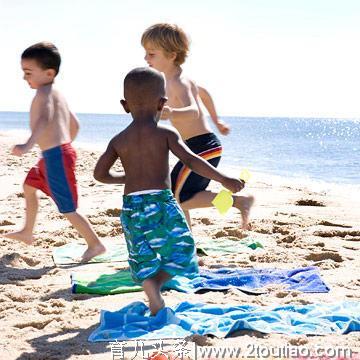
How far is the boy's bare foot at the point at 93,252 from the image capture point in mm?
4809

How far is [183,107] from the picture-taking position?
4.73 m

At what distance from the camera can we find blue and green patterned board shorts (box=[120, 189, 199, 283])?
341 centimetres

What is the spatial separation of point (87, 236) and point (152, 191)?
151 cm

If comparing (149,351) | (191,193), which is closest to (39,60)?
(191,193)

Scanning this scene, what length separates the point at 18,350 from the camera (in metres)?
2.96

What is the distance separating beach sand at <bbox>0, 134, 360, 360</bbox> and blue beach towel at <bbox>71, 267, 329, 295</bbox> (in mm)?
71

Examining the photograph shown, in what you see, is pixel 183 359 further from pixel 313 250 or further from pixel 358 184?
pixel 358 184

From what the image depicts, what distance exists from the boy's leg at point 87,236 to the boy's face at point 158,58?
4.09 ft

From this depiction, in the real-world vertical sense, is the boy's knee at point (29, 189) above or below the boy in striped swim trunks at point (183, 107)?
below

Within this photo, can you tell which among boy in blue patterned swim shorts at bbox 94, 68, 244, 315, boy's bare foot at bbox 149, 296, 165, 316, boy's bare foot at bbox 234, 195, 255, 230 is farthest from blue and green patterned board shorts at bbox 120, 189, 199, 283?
boy's bare foot at bbox 234, 195, 255, 230

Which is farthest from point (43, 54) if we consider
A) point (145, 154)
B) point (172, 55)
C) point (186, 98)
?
point (145, 154)

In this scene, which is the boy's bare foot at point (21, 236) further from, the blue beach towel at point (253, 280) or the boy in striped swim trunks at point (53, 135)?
the blue beach towel at point (253, 280)

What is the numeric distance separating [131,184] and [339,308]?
130cm

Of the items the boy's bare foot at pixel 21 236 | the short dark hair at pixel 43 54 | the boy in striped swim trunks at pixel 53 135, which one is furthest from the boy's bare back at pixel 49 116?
the boy's bare foot at pixel 21 236
